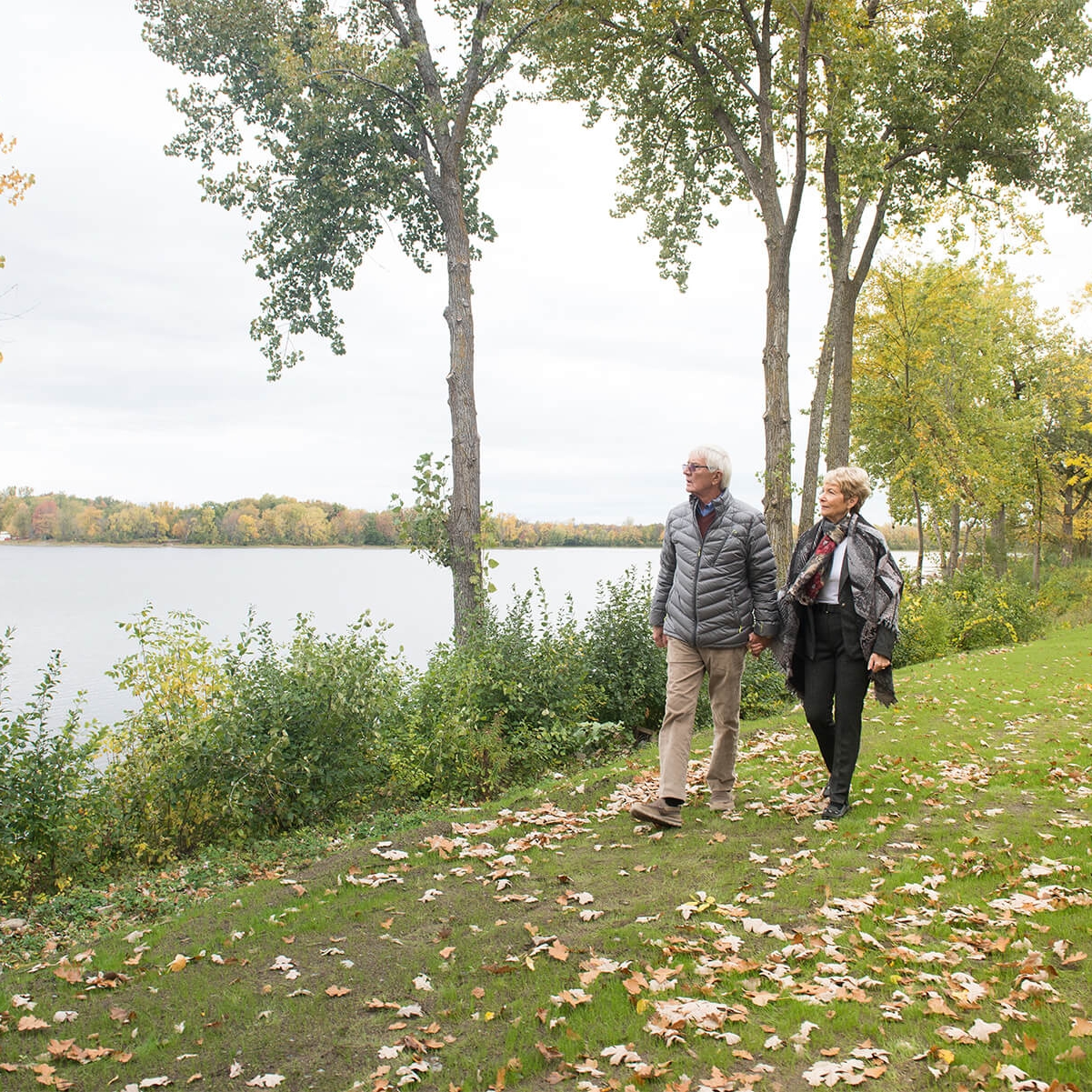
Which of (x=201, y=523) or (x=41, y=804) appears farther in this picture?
(x=201, y=523)

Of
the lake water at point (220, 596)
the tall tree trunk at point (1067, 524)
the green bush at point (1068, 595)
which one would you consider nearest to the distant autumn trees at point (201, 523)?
the lake water at point (220, 596)

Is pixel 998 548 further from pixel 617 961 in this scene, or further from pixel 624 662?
pixel 617 961

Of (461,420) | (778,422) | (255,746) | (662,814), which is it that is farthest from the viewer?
(778,422)

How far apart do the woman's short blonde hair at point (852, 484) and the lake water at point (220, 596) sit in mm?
5331

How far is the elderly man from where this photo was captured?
6344 mm

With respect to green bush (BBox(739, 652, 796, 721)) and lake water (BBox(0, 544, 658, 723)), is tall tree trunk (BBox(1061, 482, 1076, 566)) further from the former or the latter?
green bush (BBox(739, 652, 796, 721))

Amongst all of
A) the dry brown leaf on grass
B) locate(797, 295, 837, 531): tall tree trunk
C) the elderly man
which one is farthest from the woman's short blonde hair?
locate(797, 295, 837, 531): tall tree trunk

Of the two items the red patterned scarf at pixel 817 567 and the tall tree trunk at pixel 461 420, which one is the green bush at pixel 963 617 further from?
the red patterned scarf at pixel 817 567

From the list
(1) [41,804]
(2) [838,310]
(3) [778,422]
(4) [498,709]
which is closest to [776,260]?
(3) [778,422]

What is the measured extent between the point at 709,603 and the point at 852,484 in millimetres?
1278

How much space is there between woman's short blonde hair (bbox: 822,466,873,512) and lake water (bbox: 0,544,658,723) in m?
5.61

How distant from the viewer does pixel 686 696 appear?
21.0ft

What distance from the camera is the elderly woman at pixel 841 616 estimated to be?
20.0 ft

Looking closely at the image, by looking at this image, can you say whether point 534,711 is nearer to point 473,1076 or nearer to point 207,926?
point 207,926
